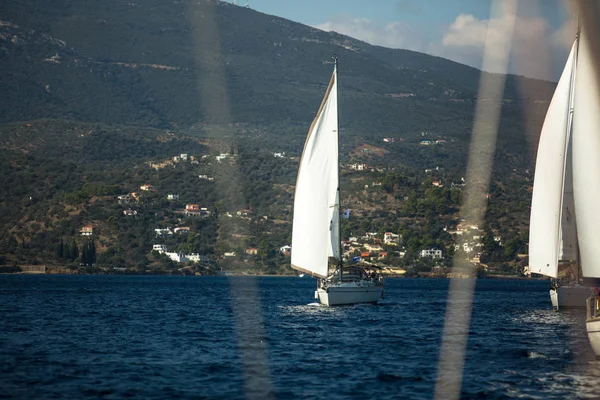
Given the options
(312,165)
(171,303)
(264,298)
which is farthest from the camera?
(264,298)

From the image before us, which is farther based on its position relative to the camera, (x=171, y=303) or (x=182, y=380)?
(x=171, y=303)

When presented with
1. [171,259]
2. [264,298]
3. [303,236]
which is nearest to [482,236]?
[171,259]

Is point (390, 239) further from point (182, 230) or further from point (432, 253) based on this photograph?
point (182, 230)

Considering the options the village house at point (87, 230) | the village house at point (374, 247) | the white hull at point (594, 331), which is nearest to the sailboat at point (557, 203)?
the white hull at point (594, 331)

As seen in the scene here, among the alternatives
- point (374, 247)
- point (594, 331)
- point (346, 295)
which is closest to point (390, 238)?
point (374, 247)

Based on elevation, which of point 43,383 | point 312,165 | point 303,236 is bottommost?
point 43,383

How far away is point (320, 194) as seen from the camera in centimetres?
6347

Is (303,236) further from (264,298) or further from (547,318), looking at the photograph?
(264,298)

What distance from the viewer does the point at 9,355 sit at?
37.8 m

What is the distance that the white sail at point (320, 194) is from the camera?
63.4m

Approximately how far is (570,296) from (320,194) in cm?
1638

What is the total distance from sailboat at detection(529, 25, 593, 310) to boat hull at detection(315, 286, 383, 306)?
414 inches

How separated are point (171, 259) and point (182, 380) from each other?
152 metres

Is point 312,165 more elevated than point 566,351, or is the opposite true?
point 312,165
